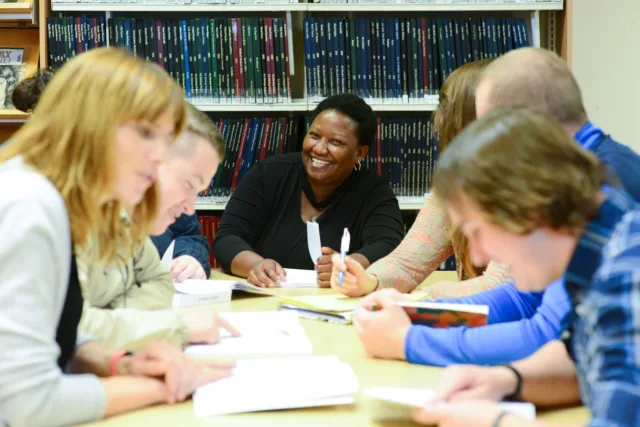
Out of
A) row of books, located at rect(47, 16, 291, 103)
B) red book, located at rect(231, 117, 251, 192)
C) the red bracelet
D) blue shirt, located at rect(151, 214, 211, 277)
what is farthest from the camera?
red book, located at rect(231, 117, 251, 192)

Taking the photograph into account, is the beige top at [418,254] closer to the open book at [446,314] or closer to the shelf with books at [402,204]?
the open book at [446,314]

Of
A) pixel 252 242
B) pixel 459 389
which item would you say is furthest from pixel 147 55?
pixel 459 389

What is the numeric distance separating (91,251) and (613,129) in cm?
Result: 223

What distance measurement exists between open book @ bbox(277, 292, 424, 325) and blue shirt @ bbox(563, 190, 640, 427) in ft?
3.03

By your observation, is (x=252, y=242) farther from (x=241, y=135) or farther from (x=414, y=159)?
(x=414, y=159)

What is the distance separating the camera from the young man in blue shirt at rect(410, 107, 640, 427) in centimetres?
83

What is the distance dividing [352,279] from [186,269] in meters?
0.57

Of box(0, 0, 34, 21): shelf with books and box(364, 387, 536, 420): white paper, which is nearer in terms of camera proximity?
box(364, 387, 536, 420): white paper

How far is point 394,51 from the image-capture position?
134 inches

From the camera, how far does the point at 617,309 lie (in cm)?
84

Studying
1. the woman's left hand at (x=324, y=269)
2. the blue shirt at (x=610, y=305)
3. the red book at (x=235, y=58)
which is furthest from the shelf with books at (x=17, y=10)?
the blue shirt at (x=610, y=305)

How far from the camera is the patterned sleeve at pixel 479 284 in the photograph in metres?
1.99

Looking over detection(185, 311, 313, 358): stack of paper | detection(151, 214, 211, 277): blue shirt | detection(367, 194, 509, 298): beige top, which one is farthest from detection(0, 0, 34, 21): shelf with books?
detection(185, 311, 313, 358): stack of paper

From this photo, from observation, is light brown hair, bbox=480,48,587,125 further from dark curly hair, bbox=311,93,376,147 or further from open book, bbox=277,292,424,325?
dark curly hair, bbox=311,93,376,147
